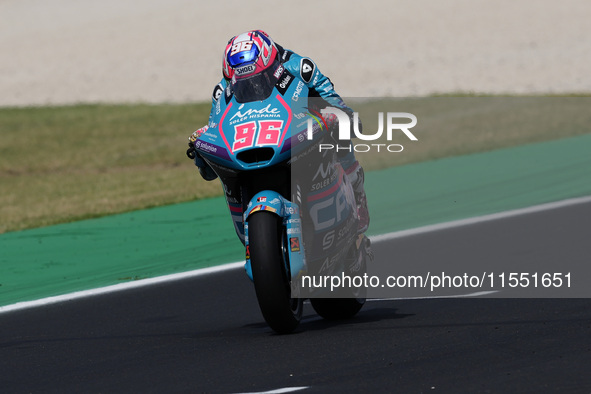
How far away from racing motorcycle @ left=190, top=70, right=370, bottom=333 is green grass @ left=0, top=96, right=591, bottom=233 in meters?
7.29

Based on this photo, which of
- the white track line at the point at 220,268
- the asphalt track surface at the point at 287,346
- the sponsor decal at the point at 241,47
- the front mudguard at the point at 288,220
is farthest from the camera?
the white track line at the point at 220,268

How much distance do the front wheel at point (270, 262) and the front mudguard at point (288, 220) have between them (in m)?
0.03

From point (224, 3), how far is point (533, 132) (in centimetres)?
2638

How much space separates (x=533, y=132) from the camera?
16.9m

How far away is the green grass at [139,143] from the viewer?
14.8 metres

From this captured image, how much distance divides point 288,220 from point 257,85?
82 centimetres

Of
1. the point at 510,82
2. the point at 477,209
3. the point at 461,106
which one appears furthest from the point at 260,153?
the point at 510,82

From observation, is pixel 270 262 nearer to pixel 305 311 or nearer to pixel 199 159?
pixel 199 159

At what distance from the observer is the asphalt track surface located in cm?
524

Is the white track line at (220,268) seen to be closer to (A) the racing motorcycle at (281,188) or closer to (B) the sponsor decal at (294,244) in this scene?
(A) the racing motorcycle at (281,188)

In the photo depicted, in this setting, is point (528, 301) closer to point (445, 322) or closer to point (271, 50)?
point (445, 322)

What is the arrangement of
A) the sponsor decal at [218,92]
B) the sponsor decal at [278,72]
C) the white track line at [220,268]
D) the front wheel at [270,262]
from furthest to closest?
the white track line at [220,268], the sponsor decal at [218,92], the sponsor decal at [278,72], the front wheel at [270,262]

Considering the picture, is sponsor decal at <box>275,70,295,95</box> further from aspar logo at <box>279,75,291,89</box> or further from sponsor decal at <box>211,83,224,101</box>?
sponsor decal at <box>211,83,224,101</box>

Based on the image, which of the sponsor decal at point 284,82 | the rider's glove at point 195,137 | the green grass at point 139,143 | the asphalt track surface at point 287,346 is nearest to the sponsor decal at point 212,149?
the rider's glove at point 195,137
